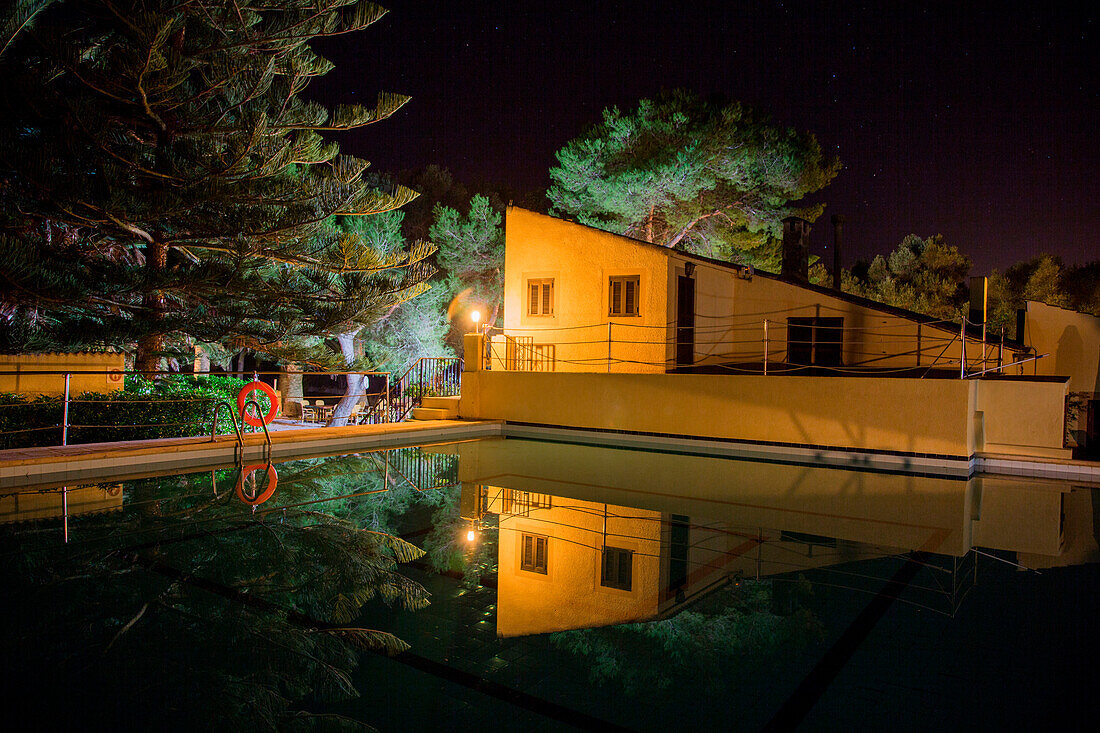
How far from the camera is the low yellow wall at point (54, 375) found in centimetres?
862

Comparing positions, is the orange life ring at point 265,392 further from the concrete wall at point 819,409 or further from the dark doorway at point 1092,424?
the dark doorway at point 1092,424

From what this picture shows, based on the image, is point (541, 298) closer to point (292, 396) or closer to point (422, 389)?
point (422, 389)

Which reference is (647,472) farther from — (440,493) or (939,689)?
(939,689)

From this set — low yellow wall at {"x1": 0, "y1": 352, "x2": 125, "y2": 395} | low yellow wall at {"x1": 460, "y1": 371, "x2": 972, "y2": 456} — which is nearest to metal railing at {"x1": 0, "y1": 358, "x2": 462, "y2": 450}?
low yellow wall at {"x1": 0, "y1": 352, "x2": 125, "y2": 395}

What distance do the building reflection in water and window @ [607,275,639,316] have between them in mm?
5058

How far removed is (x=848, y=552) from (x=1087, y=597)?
1267 mm

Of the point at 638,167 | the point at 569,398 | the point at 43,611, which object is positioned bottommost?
the point at 43,611

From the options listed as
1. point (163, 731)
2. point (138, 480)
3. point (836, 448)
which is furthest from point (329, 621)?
point (836, 448)

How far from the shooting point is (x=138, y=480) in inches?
259

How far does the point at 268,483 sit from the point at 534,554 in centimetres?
370

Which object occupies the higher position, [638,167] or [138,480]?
[638,167]

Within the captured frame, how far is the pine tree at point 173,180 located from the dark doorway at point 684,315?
5245 mm

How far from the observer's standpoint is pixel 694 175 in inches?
653

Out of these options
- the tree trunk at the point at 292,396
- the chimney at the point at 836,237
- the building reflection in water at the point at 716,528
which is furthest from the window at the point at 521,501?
the chimney at the point at 836,237
